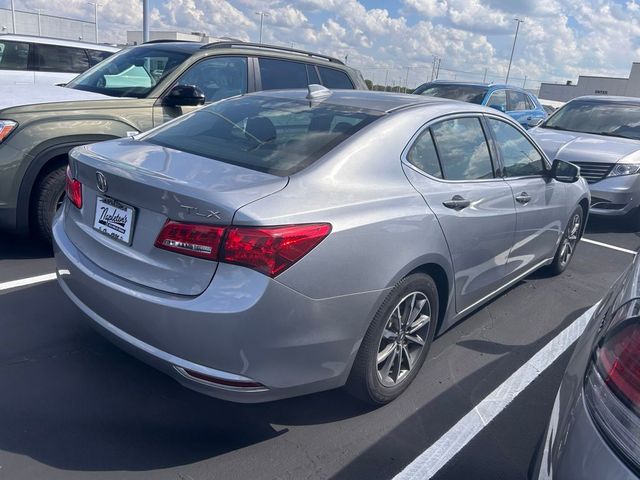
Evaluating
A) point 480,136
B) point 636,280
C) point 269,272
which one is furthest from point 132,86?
point 636,280

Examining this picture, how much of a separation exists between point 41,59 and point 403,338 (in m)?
9.87

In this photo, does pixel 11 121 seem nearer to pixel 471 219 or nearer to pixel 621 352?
pixel 471 219


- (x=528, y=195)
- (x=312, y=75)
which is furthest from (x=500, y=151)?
(x=312, y=75)

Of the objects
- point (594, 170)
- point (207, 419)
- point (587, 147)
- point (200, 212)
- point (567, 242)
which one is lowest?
point (207, 419)

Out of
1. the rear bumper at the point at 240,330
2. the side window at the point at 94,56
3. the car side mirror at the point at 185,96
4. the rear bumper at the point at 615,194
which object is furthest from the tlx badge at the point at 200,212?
the side window at the point at 94,56

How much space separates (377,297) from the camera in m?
2.54

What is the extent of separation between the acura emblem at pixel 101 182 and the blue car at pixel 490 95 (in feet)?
30.4

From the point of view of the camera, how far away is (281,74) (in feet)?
19.8

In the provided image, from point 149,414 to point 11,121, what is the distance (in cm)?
274

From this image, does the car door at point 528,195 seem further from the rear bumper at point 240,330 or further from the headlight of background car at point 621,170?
the headlight of background car at point 621,170

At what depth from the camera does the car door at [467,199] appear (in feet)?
9.87

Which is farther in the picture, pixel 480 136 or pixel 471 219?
pixel 480 136

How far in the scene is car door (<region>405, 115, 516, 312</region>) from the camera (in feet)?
9.87

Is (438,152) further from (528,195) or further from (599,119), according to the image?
(599,119)
